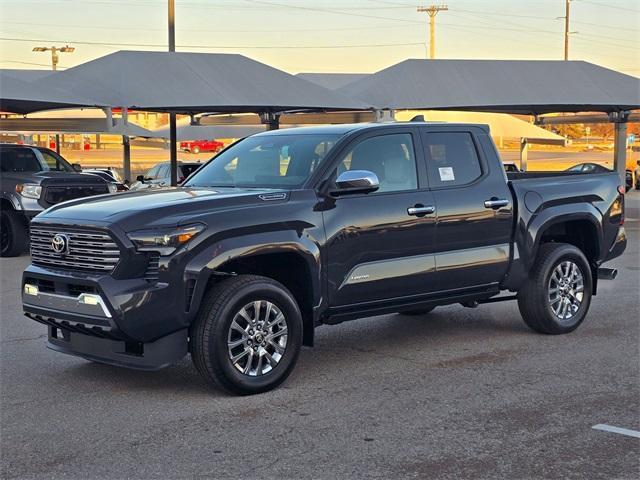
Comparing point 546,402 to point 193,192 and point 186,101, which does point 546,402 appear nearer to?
point 193,192

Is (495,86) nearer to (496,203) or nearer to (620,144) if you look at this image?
(620,144)

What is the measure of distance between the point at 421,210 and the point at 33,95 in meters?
11.7

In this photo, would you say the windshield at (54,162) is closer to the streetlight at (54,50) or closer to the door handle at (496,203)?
the door handle at (496,203)

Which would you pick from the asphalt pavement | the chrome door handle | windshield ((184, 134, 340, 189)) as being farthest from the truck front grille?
the chrome door handle

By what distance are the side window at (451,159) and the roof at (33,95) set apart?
10.9m

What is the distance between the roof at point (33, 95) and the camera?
658 inches

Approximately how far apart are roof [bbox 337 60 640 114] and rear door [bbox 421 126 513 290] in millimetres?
12321

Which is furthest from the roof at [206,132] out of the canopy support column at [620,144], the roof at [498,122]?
the canopy support column at [620,144]

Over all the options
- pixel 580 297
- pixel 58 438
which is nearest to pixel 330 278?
pixel 58 438

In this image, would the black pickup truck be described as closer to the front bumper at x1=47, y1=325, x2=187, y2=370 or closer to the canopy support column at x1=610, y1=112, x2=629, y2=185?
the front bumper at x1=47, y1=325, x2=187, y2=370

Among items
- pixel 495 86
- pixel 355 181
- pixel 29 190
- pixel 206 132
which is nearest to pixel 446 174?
pixel 355 181

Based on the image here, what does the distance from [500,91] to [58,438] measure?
17170 millimetres

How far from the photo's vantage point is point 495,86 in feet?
69.7

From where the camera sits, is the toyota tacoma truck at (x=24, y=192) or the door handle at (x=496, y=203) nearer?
the door handle at (x=496, y=203)
